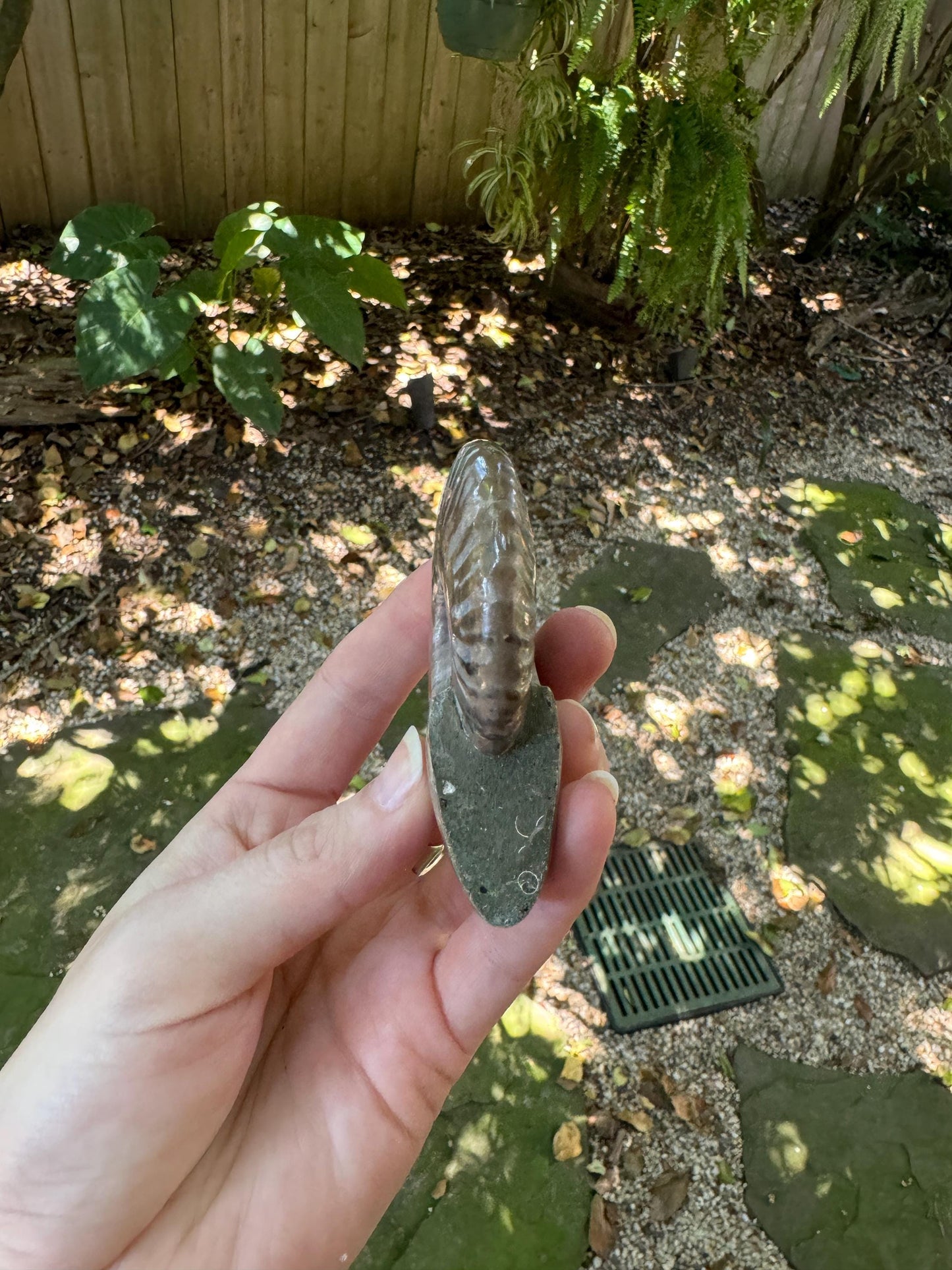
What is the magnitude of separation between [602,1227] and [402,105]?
574 cm

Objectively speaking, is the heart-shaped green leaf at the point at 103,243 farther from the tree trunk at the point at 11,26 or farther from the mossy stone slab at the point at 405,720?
the mossy stone slab at the point at 405,720

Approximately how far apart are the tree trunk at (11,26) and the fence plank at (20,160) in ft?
2.28

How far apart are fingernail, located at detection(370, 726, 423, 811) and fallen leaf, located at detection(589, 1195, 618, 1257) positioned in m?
1.76

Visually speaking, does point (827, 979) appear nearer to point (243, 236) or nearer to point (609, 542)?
point (609, 542)

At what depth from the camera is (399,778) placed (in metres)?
1.66

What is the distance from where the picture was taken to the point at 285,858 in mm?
1595

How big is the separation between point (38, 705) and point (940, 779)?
3.61 metres

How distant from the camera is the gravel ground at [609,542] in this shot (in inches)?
118

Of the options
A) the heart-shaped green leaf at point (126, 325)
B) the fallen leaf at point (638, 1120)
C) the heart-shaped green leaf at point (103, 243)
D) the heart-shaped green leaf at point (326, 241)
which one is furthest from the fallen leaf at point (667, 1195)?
the heart-shaped green leaf at point (103, 243)

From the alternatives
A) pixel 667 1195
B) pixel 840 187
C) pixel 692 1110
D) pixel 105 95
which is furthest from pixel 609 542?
pixel 840 187

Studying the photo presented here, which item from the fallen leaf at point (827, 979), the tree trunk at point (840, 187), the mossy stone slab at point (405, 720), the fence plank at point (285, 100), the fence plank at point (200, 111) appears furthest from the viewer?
the tree trunk at point (840, 187)

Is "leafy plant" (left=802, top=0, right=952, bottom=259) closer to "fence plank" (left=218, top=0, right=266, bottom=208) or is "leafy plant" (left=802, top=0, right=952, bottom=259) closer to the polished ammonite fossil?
"fence plank" (left=218, top=0, right=266, bottom=208)

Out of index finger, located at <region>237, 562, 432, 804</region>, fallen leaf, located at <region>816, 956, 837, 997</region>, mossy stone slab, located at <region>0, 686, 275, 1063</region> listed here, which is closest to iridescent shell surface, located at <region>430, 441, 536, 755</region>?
index finger, located at <region>237, 562, 432, 804</region>

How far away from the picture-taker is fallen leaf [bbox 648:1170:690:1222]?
106 inches
